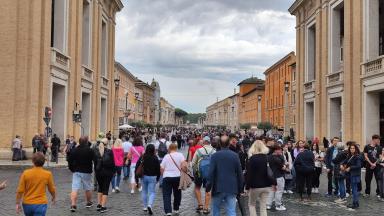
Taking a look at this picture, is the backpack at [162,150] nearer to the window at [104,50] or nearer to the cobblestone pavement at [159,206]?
the cobblestone pavement at [159,206]

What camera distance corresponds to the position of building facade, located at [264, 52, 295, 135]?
67.6 meters

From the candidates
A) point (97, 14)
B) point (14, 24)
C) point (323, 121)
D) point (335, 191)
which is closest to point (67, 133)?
point (14, 24)

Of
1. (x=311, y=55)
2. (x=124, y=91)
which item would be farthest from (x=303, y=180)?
(x=124, y=91)

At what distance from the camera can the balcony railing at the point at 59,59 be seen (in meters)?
27.8

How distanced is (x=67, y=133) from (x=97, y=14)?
12.4 metres

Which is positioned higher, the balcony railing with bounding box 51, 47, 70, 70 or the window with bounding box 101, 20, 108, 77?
the window with bounding box 101, 20, 108, 77

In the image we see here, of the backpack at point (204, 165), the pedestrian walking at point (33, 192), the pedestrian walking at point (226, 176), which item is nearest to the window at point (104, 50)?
the backpack at point (204, 165)

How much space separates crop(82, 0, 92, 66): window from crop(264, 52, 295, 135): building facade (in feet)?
103

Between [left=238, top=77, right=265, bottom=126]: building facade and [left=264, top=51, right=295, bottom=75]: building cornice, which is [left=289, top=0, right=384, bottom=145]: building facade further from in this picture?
[left=238, top=77, right=265, bottom=126]: building facade

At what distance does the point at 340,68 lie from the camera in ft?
107

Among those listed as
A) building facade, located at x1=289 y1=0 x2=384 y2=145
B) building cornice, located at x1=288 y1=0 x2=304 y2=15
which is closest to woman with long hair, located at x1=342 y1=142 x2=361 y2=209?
building facade, located at x1=289 y1=0 x2=384 y2=145

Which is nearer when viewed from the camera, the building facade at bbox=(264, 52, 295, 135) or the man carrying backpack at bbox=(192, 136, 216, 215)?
the man carrying backpack at bbox=(192, 136, 216, 215)

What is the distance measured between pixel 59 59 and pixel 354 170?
69.5 feet

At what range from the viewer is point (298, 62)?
139ft
